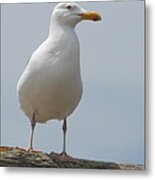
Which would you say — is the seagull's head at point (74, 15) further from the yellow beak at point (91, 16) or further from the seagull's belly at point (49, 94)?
the seagull's belly at point (49, 94)

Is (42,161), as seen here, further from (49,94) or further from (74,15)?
(74,15)

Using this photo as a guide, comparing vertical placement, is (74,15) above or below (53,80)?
→ above

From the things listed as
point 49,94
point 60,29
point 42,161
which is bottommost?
point 42,161

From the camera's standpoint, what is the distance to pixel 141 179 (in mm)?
2209

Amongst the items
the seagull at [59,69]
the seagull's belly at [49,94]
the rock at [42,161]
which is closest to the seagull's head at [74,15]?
the seagull at [59,69]

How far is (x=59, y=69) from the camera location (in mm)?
2250

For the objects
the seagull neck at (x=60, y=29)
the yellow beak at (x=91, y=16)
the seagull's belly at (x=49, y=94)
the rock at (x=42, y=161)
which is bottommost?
the rock at (x=42, y=161)

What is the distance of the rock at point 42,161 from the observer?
2234mm

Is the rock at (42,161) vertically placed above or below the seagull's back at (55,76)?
below

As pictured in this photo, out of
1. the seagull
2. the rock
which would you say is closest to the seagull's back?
the seagull

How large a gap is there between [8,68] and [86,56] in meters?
0.28

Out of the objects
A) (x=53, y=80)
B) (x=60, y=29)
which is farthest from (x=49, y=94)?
(x=60, y=29)

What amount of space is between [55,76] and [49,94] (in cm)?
7

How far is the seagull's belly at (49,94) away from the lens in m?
2.25
